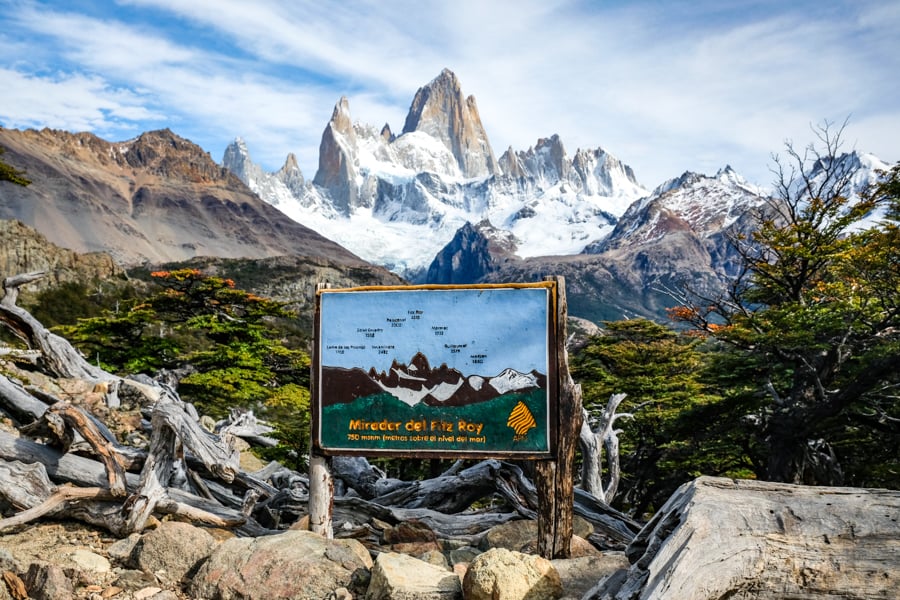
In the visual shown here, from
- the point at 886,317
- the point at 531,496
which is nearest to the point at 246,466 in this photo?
the point at 531,496

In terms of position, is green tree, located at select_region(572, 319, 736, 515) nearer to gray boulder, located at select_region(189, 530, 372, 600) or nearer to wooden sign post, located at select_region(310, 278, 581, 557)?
wooden sign post, located at select_region(310, 278, 581, 557)

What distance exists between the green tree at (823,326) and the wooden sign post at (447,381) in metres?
7.51

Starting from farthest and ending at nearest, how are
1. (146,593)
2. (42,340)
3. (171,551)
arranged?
(42,340) < (171,551) < (146,593)

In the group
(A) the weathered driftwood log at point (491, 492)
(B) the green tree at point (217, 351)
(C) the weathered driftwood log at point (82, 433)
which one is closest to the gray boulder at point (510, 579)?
(A) the weathered driftwood log at point (491, 492)

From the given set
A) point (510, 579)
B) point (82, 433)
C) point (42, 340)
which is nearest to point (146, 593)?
point (82, 433)

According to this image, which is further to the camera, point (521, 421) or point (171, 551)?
point (521, 421)

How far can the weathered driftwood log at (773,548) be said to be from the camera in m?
3.81

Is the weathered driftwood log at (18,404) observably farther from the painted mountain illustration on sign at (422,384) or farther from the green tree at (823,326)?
the green tree at (823,326)

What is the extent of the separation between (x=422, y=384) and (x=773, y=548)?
3.26 meters

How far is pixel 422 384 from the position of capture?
6227 millimetres

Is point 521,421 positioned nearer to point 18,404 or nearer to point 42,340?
point 18,404

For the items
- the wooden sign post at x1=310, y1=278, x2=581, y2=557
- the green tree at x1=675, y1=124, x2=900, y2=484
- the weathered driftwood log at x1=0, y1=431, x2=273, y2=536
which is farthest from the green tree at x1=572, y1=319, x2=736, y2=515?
the weathered driftwood log at x1=0, y1=431, x2=273, y2=536

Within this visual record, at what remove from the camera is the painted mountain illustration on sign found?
239 inches

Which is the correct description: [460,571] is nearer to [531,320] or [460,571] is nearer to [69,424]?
[531,320]
